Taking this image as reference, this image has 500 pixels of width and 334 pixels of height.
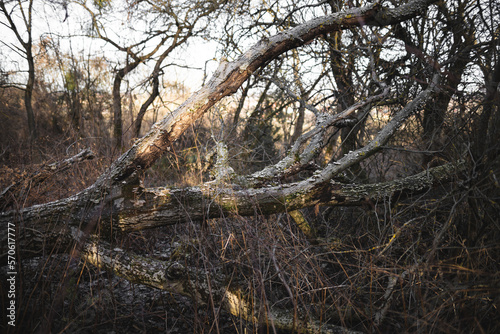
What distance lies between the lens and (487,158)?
1.87 m

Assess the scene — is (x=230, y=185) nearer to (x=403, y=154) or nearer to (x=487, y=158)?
(x=487, y=158)

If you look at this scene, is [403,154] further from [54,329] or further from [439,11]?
[54,329]

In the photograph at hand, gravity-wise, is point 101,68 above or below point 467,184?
above

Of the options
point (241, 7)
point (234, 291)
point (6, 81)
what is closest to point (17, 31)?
point (6, 81)

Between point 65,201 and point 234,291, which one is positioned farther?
point 65,201

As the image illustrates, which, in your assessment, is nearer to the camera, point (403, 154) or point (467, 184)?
point (467, 184)

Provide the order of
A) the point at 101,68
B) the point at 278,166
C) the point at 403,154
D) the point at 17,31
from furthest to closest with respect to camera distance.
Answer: the point at 17,31 → the point at 101,68 → the point at 403,154 → the point at 278,166

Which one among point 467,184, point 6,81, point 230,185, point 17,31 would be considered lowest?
→ point 467,184

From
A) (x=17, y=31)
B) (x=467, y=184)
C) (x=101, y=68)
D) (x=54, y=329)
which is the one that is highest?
(x=17, y=31)

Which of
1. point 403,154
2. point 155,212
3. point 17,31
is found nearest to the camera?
point 155,212

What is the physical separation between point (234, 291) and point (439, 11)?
4186 mm

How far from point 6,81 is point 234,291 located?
1303 centimetres

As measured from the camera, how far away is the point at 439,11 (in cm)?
354

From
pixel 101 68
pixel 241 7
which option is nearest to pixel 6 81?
pixel 101 68
